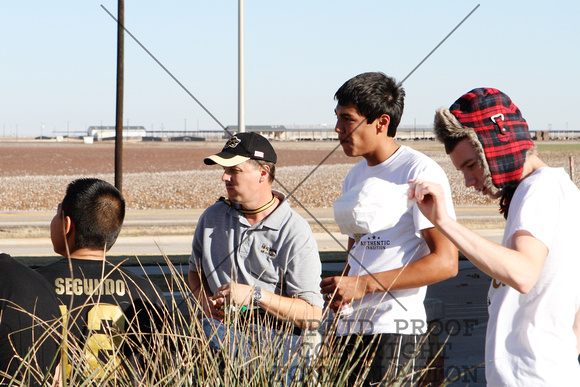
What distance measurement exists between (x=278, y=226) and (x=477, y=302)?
5692 mm

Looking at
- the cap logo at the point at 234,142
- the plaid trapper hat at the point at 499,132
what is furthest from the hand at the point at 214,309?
the plaid trapper hat at the point at 499,132

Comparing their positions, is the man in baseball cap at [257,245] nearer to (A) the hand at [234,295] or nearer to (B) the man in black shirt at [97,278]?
(A) the hand at [234,295]

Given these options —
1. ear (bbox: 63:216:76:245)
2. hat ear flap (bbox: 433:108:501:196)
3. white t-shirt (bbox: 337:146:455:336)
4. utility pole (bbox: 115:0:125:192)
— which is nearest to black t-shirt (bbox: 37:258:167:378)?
ear (bbox: 63:216:76:245)

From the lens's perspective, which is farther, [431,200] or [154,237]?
[154,237]

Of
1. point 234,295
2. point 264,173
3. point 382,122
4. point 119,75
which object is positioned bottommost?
point 234,295

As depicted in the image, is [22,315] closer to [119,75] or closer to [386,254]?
[386,254]

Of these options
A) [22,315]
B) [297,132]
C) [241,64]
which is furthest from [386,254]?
[297,132]

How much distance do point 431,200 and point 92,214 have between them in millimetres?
1384

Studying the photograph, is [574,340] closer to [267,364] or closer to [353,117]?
[267,364]

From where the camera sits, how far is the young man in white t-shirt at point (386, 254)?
2650 millimetres

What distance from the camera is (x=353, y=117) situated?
2.85 meters

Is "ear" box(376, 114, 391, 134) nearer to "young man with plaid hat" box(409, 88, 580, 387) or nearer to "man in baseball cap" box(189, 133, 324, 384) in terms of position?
"man in baseball cap" box(189, 133, 324, 384)

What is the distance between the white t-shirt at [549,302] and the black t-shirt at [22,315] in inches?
54.7

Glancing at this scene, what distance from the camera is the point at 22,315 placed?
2.17 meters
